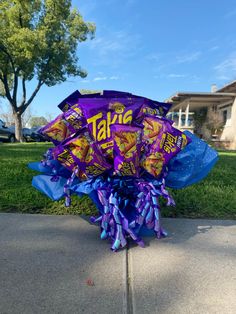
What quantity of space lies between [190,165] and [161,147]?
0.47m

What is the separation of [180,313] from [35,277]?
3.13 ft

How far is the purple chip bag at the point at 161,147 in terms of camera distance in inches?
101

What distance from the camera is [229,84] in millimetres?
19250

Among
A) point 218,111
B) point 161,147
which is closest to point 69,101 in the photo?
point 161,147

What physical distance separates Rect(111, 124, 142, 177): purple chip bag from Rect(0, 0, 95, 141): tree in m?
17.0

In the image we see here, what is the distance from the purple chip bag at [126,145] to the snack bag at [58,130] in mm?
556

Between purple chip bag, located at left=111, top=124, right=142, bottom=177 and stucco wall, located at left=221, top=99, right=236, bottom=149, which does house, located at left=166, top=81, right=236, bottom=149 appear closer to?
stucco wall, located at left=221, top=99, right=236, bottom=149

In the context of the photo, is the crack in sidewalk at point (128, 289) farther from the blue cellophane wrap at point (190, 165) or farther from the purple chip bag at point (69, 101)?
the purple chip bag at point (69, 101)

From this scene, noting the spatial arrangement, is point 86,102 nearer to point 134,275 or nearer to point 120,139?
point 120,139

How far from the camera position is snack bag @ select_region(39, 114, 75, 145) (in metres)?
2.81

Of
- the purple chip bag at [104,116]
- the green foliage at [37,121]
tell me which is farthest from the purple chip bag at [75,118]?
the green foliage at [37,121]

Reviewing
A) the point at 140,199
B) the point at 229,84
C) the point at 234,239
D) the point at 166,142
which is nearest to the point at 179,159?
the point at 166,142

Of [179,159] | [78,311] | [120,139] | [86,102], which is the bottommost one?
[78,311]

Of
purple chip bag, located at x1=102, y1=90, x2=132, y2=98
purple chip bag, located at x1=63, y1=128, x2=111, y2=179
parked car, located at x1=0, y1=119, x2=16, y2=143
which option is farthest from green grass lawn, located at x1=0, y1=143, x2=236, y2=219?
parked car, located at x1=0, y1=119, x2=16, y2=143
